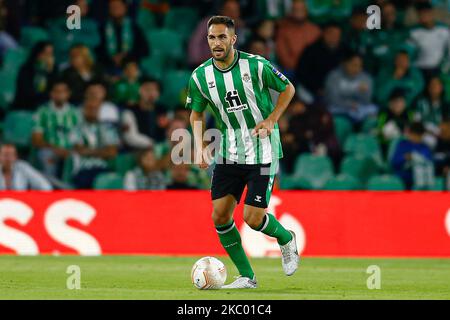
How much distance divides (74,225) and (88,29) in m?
4.35

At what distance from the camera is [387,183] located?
15492 mm

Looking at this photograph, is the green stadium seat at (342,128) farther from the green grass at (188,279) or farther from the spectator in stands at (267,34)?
the green grass at (188,279)

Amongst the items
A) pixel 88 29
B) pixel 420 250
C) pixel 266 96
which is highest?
pixel 88 29

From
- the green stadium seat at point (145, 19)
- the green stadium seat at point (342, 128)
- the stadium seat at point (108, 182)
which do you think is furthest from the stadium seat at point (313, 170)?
the green stadium seat at point (145, 19)

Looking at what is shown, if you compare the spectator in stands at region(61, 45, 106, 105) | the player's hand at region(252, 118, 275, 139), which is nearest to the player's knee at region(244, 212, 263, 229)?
the player's hand at region(252, 118, 275, 139)

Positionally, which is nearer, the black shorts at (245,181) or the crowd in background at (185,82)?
the black shorts at (245,181)

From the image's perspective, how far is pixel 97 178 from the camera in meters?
15.3

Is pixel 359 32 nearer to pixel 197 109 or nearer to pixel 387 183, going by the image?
pixel 387 183

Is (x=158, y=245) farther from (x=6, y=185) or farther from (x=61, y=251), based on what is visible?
(x=6, y=185)

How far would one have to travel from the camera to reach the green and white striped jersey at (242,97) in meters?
8.99

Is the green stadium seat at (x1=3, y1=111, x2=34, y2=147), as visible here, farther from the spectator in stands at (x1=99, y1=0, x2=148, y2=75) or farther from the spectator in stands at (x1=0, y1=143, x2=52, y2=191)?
the spectator in stands at (x1=99, y1=0, x2=148, y2=75)

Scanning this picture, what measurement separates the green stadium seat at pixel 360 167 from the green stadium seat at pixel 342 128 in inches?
21.3

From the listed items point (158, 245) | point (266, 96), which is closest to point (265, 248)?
point (158, 245)

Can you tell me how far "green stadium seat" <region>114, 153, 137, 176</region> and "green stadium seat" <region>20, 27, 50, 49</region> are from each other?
8.67 feet
